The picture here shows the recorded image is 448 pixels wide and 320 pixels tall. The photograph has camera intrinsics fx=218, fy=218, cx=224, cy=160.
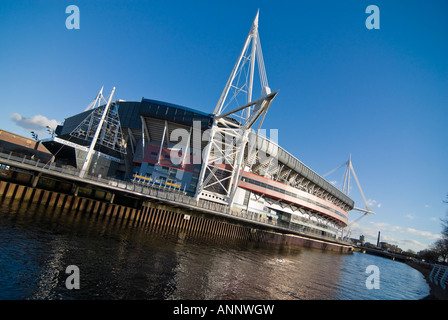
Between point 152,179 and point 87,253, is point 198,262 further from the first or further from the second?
point 152,179

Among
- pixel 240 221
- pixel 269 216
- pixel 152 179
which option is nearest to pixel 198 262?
pixel 240 221

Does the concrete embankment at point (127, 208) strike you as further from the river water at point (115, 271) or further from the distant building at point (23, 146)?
the distant building at point (23, 146)

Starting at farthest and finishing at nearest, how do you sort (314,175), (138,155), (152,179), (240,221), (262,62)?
(314,175)
(138,155)
(152,179)
(262,62)
(240,221)

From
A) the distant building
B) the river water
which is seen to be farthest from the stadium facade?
the river water

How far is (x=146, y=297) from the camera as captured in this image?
9383mm

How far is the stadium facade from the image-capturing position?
41.0 meters

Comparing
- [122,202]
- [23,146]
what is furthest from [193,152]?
[23,146]

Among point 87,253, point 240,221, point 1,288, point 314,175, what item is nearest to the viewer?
point 1,288

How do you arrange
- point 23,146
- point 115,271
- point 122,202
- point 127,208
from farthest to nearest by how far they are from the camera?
point 23,146
point 122,202
point 127,208
point 115,271

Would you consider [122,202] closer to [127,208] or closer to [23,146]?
[127,208]

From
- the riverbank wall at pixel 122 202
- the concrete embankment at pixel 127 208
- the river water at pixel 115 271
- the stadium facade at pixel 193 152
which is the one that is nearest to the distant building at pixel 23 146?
the stadium facade at pixel 193 152

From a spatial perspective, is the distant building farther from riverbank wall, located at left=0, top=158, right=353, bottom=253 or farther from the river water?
the river water

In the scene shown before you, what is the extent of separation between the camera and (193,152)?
50.1 m
